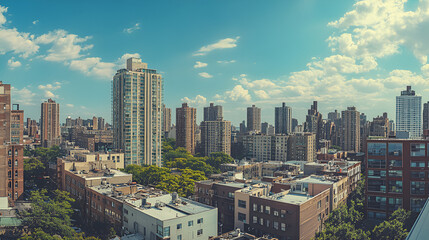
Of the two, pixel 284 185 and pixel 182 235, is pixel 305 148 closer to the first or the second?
pixel 284 185

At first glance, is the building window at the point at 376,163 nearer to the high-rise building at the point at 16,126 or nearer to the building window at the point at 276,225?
the building window at the point at 276,225

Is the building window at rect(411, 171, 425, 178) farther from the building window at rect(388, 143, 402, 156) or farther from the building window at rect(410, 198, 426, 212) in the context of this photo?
the building window at rect(410, 198, 426, 212)

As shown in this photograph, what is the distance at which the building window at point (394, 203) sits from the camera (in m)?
62.7

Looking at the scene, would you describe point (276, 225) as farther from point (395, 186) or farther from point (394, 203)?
point (395, 186)

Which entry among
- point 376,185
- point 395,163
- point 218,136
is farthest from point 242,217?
point 218,136

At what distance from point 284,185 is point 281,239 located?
1414 centimetres

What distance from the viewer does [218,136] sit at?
190 meters

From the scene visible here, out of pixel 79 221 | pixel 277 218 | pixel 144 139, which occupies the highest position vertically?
pixel 144 139

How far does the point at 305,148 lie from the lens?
522 feet

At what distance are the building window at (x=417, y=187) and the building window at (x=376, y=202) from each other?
18.7ft

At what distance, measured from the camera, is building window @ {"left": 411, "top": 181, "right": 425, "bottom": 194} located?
6172 centimetres

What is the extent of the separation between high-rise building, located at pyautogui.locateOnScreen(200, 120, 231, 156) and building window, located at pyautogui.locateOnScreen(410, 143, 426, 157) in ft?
424

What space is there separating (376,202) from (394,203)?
3246 millimetres

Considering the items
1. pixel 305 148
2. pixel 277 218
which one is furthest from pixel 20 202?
pixel 305 148
